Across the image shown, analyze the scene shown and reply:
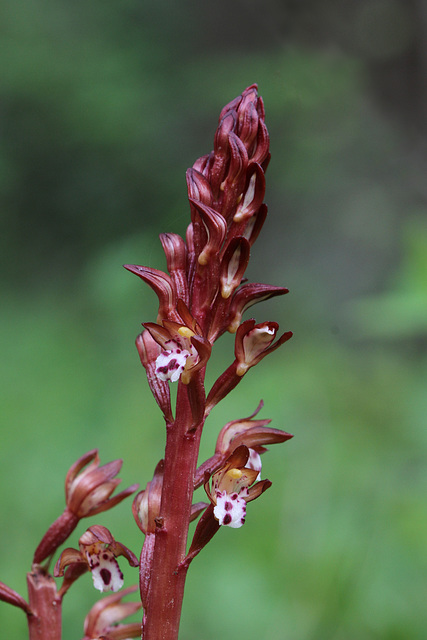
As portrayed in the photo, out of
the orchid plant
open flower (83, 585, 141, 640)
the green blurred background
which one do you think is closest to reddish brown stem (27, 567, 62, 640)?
the orchid plant

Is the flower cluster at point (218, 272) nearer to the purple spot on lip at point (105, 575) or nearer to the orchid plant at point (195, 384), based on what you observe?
the orchid plant at point (195, 384)

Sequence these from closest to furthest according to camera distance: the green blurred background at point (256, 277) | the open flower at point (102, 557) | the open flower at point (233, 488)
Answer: the open flower at point (233, 488) < the open flower at point (102, 557) < the green blurred background at point (256, 277)

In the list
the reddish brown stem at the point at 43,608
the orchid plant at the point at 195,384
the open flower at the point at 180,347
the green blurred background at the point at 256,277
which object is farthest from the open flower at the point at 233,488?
the green blurred background at the point at 256,277

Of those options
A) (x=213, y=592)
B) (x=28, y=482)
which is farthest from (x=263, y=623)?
(x=28, y=482)

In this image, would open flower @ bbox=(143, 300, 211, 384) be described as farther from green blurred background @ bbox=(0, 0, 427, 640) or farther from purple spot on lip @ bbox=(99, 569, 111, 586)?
green blurred background @ bbox=(0, 0, 427, 640)

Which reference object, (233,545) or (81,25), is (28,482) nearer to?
(233,545)

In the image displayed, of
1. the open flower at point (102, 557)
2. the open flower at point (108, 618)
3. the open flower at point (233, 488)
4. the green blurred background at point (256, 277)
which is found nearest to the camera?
the open flower at point (233, 488)

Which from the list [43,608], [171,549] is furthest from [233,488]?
[43,608]
